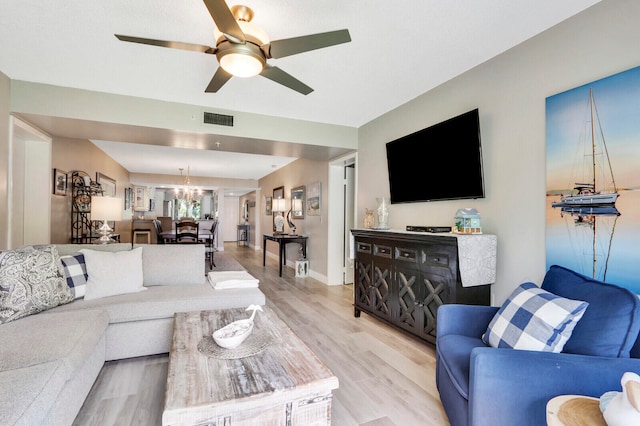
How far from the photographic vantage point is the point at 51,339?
64.4 inches

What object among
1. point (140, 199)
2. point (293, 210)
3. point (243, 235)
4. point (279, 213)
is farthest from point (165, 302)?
point (243, 235)

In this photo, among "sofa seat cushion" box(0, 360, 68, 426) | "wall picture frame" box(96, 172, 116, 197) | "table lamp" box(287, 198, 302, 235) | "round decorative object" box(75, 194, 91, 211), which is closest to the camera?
"sofa seat cushion" box(0, 360, 68, 426)

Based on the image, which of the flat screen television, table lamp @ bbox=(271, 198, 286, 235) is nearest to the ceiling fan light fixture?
the flat screen television

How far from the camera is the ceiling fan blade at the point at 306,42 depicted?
1.66 meters

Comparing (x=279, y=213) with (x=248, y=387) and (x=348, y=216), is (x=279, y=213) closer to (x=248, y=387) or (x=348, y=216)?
(x=348, y=216)

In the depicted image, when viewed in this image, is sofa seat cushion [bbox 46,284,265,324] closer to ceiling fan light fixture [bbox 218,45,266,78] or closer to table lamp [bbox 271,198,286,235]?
ceiling fan light fixture [bbox 218,45,266,78]

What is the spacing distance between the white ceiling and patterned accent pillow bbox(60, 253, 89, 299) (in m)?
1.71

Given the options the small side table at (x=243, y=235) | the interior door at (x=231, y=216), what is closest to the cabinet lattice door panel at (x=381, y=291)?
the small side table at (x=243, y=235)

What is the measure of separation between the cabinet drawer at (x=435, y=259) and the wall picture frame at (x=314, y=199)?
122 inches

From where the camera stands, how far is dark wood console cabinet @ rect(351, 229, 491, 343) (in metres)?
2.45

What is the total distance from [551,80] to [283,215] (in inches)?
243

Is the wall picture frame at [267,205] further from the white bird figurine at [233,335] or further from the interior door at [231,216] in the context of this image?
the white bird figurine at [233,335]

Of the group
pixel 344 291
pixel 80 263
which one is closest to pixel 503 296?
pixel 344 291

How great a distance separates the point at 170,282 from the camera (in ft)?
9.72
